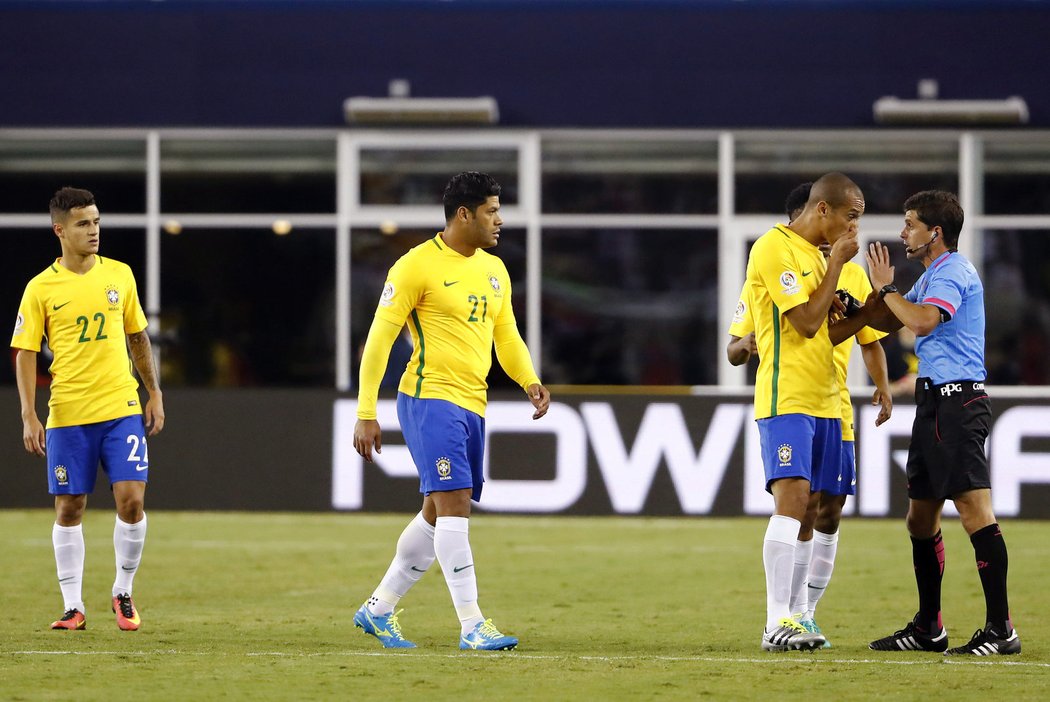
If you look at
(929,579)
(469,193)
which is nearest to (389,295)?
(469,193)

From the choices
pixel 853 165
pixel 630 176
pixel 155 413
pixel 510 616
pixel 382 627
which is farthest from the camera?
pixel 630 176

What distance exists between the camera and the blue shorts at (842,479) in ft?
24.5

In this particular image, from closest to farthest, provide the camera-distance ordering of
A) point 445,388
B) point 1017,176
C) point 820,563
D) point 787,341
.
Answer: point 787,341, point 445,388, point 820,563, point 1017,176

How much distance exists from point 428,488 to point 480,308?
85 centimetres

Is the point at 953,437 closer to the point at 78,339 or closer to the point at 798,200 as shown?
the point at 798,200

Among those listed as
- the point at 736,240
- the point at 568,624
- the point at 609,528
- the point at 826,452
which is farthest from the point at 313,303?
the point at 826,452

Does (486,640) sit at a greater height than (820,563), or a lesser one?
lesser

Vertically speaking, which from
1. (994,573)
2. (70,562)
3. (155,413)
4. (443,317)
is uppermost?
(443,317)

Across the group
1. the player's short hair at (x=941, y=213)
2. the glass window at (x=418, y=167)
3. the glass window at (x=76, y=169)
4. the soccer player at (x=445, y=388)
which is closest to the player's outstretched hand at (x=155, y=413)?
the soccer player at (x=445, y=388)

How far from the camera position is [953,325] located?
737cm

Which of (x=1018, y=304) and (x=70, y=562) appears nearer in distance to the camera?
(x=70, y=562)

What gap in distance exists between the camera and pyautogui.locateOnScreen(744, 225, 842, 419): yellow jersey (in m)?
7.26

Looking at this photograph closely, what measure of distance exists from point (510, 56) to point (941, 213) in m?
10.8

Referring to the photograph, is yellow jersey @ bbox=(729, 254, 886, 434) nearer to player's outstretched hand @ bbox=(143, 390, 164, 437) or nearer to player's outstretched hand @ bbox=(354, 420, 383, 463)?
player's outstretched hand @ bbox=(354, 420, 383, 463)
